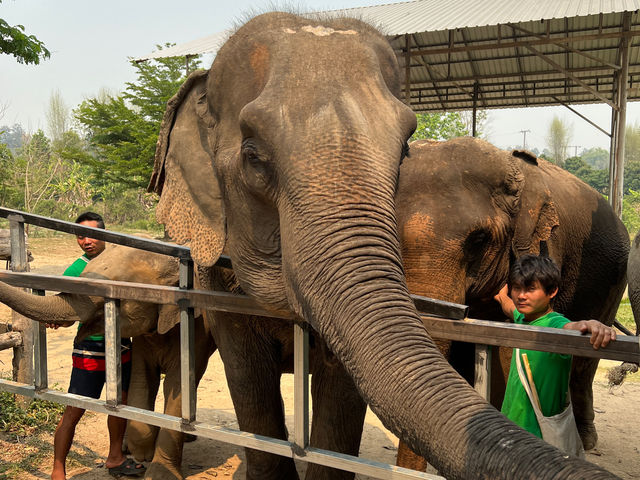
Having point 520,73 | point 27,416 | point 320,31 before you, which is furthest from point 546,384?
point 520,73

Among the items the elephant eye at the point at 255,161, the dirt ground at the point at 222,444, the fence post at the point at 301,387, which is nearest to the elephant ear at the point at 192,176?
the elephant eye at the point at 255,161

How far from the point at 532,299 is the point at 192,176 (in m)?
1.46

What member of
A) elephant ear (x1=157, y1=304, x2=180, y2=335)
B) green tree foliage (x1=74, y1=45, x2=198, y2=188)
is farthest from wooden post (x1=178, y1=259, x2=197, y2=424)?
green tree foliage (x1=74, y1=45, x2=198, y2=188)

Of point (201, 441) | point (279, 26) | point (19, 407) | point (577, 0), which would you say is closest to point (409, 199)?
point (279, 26)

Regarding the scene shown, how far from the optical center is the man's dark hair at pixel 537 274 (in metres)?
2.39

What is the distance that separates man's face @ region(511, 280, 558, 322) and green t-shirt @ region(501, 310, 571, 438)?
0.05 metres

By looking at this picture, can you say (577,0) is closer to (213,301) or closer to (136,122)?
(213,301)

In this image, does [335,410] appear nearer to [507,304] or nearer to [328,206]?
[507,304]

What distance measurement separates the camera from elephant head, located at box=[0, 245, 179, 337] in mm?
3223

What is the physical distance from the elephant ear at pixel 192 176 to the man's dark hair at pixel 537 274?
117 centimetres

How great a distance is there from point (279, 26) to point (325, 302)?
1162 mm

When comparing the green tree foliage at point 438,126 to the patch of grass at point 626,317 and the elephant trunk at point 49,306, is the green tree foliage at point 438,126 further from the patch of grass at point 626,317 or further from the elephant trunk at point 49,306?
the elephant trunk at point 49,306

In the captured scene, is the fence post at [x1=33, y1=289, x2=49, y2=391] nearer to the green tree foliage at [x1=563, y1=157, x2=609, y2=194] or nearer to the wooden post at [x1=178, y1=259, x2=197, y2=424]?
the wooden post at [x1=178, y1=259, x2=197, y2=424]

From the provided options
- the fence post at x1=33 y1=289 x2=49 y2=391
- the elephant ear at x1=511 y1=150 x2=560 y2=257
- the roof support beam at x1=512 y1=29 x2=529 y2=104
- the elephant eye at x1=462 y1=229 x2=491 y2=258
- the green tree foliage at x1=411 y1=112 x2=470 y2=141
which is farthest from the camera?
the green tree foliage at x1=411 y1=112 x2=470 y2=141
